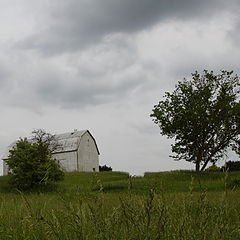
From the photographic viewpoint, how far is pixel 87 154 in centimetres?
6638

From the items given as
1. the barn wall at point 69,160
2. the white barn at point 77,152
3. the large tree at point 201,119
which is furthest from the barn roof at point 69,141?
the large tree at point 201,119

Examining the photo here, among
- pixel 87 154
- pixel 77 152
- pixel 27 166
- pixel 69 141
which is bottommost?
pixel 27 166

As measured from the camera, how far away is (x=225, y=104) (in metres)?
39.9

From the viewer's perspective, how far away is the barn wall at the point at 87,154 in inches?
2549

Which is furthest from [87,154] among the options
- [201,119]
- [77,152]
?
[201,119]

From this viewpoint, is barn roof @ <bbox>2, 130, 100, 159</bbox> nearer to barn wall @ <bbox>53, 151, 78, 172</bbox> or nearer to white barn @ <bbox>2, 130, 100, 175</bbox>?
white barn @ <bbox>2, 130, 100, 175</bbox>

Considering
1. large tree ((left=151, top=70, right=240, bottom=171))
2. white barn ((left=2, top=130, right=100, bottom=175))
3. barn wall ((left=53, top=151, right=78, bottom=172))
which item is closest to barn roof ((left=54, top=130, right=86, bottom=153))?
white barn ((left=2, top=130, right=100, bottom=175))

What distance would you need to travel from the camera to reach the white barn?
63812 millimetres

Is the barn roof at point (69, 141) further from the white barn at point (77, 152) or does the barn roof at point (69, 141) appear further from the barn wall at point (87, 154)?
the barn wall at point (87, 154)

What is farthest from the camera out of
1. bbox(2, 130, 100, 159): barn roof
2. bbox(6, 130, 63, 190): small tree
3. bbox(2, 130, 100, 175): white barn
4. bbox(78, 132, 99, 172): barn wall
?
bbox(78, 132, 99, 172): barn wall

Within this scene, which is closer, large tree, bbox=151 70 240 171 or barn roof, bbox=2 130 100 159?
large tree, bbox=151 70 240 171

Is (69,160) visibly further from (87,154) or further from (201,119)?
(201,119)

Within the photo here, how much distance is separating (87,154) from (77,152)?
10.3 feet

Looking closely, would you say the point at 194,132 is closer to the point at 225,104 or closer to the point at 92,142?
the point at 225,104
